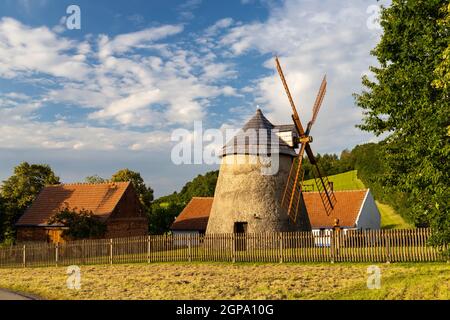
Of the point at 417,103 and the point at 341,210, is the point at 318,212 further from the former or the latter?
the point at 417,103

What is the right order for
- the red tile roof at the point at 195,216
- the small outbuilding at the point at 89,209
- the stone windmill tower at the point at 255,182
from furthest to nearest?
the red tile roof at the point at 195,216 → the small outbuilding at the point at 89,209 → the stone windmill tower at the point at 255,182

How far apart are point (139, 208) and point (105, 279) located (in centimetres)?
1871

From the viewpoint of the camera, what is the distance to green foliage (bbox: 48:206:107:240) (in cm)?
2798

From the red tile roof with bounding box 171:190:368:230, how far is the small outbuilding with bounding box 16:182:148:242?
5.57 metres

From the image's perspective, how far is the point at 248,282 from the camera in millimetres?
14039

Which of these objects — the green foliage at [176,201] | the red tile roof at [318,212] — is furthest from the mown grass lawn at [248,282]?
the green foliage at [176,201]

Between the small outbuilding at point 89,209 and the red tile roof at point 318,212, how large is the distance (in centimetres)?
Answer: 557

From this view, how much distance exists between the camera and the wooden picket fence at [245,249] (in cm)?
1827

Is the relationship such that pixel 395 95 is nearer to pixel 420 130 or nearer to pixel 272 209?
pixel 420 130

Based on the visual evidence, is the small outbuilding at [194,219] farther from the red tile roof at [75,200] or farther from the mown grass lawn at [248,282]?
the mown grass lawn at [248,282]

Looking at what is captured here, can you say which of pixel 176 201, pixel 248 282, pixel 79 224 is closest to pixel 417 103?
pixel 248 282

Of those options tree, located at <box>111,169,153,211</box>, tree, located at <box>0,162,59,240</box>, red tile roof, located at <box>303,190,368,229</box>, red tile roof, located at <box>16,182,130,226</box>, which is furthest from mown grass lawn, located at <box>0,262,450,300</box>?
tree, located at <box>111,169,153,211</box>

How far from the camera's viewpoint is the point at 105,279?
616 inches
